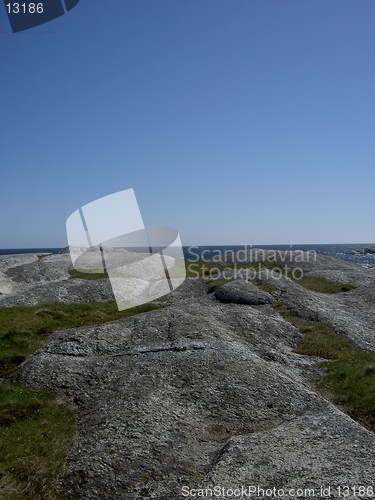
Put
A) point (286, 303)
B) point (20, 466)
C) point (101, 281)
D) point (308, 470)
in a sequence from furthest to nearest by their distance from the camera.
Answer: point (101, 281)
point (286, 303)
point (20, 466)
point (308, 470)

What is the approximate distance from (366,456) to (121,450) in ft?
37.2

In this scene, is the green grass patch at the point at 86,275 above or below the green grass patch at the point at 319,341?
below

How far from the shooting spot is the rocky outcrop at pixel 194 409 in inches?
691

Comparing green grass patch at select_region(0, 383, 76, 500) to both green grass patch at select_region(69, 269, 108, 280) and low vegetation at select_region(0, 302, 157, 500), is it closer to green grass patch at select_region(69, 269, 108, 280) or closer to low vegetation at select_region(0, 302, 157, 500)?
low vegetation at select_region(0, 302, 157, 500)

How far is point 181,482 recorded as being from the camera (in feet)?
57.4

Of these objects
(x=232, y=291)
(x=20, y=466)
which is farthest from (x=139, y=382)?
(x=232, y=291)

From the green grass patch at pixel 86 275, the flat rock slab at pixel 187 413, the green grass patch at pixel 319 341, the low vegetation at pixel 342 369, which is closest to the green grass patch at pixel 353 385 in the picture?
the low vegetation at pixel 342 369

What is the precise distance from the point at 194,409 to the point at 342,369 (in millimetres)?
13182

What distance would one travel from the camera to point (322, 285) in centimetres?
6341

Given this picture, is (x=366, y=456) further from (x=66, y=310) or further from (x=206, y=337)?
(x=66, y=310)

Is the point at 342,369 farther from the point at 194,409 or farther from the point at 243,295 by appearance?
the point at 243,295

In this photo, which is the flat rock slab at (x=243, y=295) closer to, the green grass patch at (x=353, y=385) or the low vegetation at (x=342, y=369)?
the low vegetation at (x=342, y=369)

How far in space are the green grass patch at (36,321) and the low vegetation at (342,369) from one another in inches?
791

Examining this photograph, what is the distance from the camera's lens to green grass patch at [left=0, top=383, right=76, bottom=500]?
17969mm
